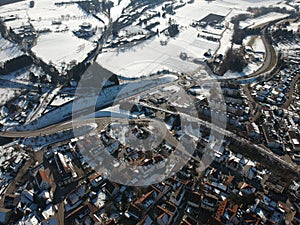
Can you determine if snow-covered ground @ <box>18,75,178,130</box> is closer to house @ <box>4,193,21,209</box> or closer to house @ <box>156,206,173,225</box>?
house @ <box>4,193,21,209</box>

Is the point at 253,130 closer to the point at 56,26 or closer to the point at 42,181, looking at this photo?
the point at 42,181

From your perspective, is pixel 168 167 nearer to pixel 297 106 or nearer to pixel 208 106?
pixel 208 106

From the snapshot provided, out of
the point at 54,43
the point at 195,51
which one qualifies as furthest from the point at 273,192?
the point at 54,43

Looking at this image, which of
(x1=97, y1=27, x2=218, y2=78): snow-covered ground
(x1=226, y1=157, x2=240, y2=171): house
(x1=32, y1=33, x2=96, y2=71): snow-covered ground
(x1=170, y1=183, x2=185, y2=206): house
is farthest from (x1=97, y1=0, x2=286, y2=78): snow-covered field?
(x1=170, y1=183, x2=185, y2=206): house

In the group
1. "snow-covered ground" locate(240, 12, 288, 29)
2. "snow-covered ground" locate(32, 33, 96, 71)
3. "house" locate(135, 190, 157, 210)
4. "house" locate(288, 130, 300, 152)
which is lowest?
"snow-covered ground" locate(32, 33, 96, 71)

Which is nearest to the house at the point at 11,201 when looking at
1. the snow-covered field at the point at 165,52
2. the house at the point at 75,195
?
the house at the point at 75,195
